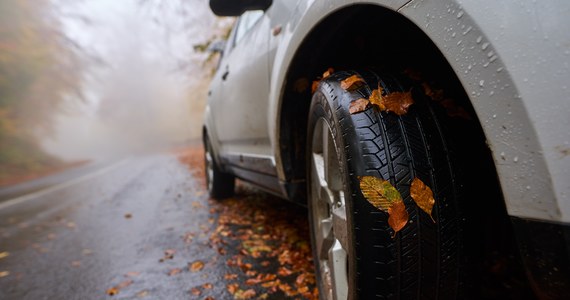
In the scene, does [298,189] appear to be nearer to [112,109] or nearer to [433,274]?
[433,274]

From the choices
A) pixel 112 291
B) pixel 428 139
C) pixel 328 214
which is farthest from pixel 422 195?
pixel 112 291

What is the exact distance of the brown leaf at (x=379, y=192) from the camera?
998 millimetres

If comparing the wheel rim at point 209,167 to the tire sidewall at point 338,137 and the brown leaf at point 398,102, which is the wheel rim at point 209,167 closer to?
the tire sidewall at point 338,137

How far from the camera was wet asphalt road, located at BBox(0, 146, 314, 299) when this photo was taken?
91.7 inches

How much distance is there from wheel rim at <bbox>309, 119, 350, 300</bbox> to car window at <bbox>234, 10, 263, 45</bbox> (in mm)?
1346

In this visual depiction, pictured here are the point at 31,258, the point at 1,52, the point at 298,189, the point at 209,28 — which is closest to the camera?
the point at 298,189

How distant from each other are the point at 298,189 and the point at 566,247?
141 centimetres

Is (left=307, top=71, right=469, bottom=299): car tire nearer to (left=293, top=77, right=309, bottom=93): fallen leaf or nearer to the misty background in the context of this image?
(left=293, top=77, right=309, bottom=93): fallen leaf

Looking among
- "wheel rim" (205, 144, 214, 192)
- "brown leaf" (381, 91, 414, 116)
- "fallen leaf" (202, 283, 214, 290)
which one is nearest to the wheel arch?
"brown leaf" (381, 91, 414, 116)

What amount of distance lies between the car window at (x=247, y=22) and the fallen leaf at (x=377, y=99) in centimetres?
160

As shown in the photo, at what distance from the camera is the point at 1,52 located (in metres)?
17.7

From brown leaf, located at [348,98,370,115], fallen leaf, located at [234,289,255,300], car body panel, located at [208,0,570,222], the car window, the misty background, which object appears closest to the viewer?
car body panel, located at [208,0,570,222]

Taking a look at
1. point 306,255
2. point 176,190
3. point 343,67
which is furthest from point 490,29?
point 176,190

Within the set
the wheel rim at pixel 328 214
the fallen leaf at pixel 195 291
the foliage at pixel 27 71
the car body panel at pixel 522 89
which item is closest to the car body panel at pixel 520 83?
the car body panel at pixel 522 89
